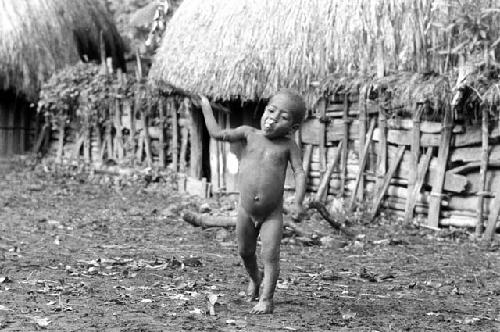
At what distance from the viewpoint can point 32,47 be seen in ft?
58.1

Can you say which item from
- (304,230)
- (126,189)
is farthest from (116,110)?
(304,230)

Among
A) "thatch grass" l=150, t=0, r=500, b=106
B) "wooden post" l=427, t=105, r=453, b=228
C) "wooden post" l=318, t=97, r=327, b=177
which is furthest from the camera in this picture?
"wooden post" l=318, t=97, r=327, b=177

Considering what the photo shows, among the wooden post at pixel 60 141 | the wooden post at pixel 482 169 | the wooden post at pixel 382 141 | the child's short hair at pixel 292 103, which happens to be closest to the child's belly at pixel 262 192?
the child's short hair at pixel 292 103

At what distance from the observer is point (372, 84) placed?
33.7 ft

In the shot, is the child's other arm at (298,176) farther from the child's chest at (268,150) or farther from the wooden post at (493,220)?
the wooden post at (493,220)

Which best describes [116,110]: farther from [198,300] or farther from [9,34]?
[198,300]

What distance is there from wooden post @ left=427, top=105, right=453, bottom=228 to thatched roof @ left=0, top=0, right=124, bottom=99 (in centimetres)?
1039

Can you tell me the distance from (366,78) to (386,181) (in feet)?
4.12

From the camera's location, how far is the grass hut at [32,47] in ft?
57.3

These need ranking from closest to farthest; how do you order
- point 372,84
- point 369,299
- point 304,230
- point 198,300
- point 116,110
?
1. point 198,300
2. point 369,299
3. point 304,230
4. point 372,84
5. point 116,110

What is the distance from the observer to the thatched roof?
17391mm

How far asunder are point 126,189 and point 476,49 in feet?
22.2

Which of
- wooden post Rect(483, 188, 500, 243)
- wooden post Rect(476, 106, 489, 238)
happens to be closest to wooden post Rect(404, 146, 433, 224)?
wooden post Rect(476, 106, 489, 238)

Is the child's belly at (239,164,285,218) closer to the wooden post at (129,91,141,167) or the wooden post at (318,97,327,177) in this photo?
the wooden post at (318,97,327,177)
